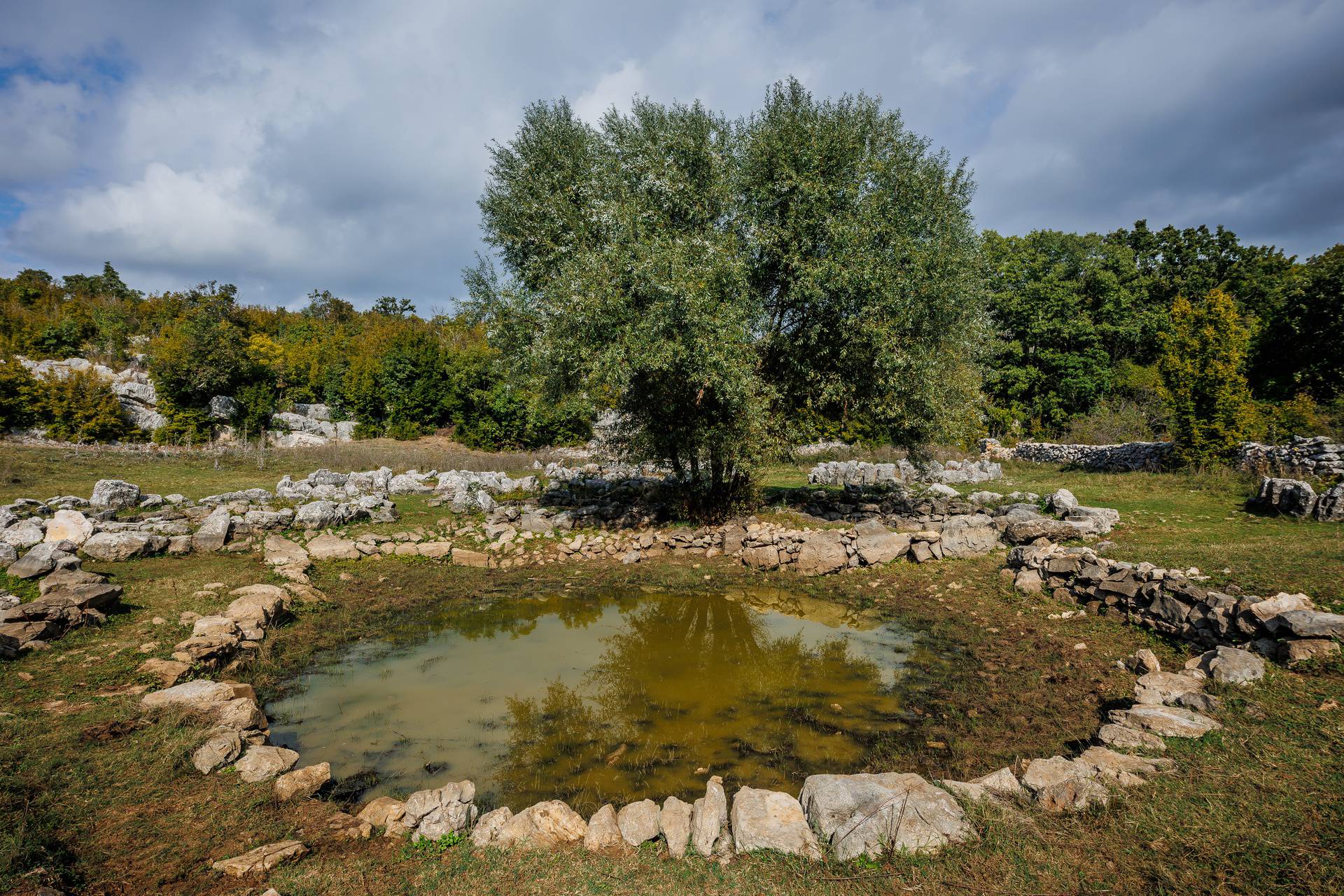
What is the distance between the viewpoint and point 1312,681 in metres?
6.73

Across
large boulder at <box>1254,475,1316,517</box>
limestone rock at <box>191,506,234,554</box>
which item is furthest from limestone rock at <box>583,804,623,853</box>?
large boulder at <box>1254,475,1316,517</box>

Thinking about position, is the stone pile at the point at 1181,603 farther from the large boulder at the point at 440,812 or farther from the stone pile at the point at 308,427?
the stone pile at the point at 308,427

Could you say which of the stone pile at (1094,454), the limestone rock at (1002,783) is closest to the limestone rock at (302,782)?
the limestone rock at (1002,783)

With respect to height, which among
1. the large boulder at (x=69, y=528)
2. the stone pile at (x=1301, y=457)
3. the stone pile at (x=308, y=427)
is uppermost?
the stone pile at (x=308, y=427)

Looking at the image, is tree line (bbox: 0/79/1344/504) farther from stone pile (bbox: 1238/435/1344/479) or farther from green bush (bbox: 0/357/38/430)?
green bush (bbox: 0/357/38/430)

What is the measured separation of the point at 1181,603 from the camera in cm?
909

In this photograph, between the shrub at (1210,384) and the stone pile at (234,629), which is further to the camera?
the shrub at (1210,384)

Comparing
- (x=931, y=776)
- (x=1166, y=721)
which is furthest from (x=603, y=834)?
(x=1166, y=721)

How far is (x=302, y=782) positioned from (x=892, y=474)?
84.8 ft

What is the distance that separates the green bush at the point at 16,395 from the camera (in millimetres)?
30422

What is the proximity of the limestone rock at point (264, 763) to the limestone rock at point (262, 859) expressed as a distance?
130 centimetres

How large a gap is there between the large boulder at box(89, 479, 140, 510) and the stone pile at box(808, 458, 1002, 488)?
23687 millimetres

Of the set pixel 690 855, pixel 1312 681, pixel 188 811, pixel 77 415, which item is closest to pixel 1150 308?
pixel 1312 681

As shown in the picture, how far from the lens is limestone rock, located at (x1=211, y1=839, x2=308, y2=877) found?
4.59 meters
